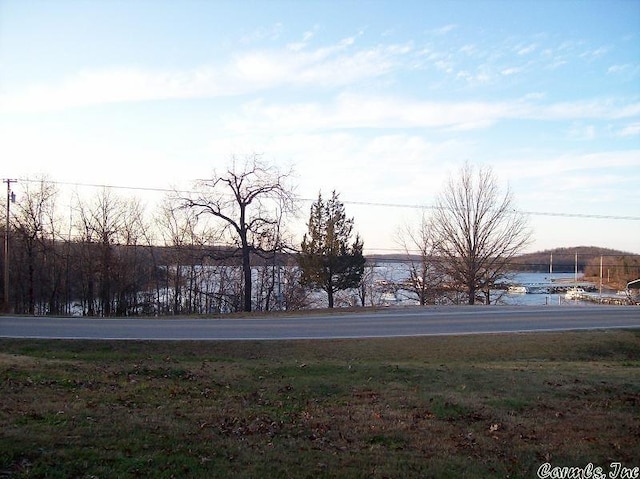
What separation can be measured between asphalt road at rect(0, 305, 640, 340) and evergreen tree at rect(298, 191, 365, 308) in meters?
13.6

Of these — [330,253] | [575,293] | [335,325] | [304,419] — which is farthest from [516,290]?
[304,419]

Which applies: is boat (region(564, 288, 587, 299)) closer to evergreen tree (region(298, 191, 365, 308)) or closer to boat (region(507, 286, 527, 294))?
boat (region(507, 286, 527, 294))

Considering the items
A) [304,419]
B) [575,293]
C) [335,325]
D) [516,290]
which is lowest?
[575,293]

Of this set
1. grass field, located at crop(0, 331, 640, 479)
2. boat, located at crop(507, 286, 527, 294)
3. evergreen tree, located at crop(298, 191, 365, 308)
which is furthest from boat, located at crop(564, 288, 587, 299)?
grass field, located at crop(0, 331, 640, 479)

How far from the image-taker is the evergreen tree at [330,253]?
35.7 metres

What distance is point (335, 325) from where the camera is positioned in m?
18.4

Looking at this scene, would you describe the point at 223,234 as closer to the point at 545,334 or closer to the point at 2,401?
the point at 545,334

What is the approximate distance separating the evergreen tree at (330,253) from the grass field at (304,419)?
78.7 ft

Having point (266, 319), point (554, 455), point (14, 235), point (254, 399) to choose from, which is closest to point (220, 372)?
point (254, 399)

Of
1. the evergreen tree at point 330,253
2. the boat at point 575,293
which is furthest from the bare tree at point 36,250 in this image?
the boat at point 575,293

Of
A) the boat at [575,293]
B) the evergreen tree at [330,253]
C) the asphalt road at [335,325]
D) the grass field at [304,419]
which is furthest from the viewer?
the boat at [575,293]

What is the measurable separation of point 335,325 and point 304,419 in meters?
11.7

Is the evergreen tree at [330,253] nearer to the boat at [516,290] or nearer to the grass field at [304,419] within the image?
the boat at [516,290]

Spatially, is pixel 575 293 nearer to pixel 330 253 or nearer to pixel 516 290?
pixel 516 290
